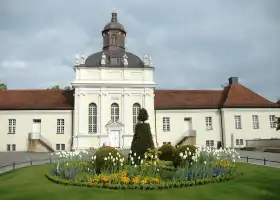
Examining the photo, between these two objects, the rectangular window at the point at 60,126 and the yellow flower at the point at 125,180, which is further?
the rectangular window at the point at 60,126

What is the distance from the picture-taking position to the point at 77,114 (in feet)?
115

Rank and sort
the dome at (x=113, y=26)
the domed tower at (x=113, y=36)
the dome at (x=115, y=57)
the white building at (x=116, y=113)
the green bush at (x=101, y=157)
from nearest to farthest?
1. the green bush at (x=101, y=157)
2. the white building at (x=116, y=113)
3. the dome at (x=115, y=57)
4. the domed tower at (x=113, y=36)
5. the dome at (x=113, y=26)

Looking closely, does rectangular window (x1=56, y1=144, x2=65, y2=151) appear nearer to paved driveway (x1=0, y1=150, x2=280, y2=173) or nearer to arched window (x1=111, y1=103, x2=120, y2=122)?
arched window (x1=111, y1=103, x2=120, y2=122)

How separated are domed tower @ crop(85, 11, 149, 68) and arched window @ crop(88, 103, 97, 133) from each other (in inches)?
194

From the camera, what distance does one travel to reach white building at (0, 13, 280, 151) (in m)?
35.1

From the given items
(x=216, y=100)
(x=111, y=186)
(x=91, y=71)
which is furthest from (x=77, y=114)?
(x=111, y=186)

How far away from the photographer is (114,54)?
3712 centimetres

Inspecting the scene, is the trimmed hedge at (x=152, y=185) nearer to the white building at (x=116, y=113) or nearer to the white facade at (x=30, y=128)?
the white building at (x=116, y=113)

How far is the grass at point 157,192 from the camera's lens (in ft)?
35.8

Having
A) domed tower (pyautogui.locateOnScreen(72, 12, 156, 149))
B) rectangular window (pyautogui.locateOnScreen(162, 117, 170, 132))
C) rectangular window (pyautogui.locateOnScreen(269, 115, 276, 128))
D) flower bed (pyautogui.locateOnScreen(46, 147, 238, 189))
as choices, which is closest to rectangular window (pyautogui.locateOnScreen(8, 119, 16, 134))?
domed tower (pyautogui.locateOnScreen(72, 12, 156, 149))

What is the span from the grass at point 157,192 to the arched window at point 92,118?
2116 centimetres

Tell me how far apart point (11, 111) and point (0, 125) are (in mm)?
1968

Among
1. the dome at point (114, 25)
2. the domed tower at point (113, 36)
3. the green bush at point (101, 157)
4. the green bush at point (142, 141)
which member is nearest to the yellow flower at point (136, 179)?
the green bush at point (101, 157)

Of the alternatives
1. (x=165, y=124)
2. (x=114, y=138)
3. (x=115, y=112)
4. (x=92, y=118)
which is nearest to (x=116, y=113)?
(x=115, y=112)
